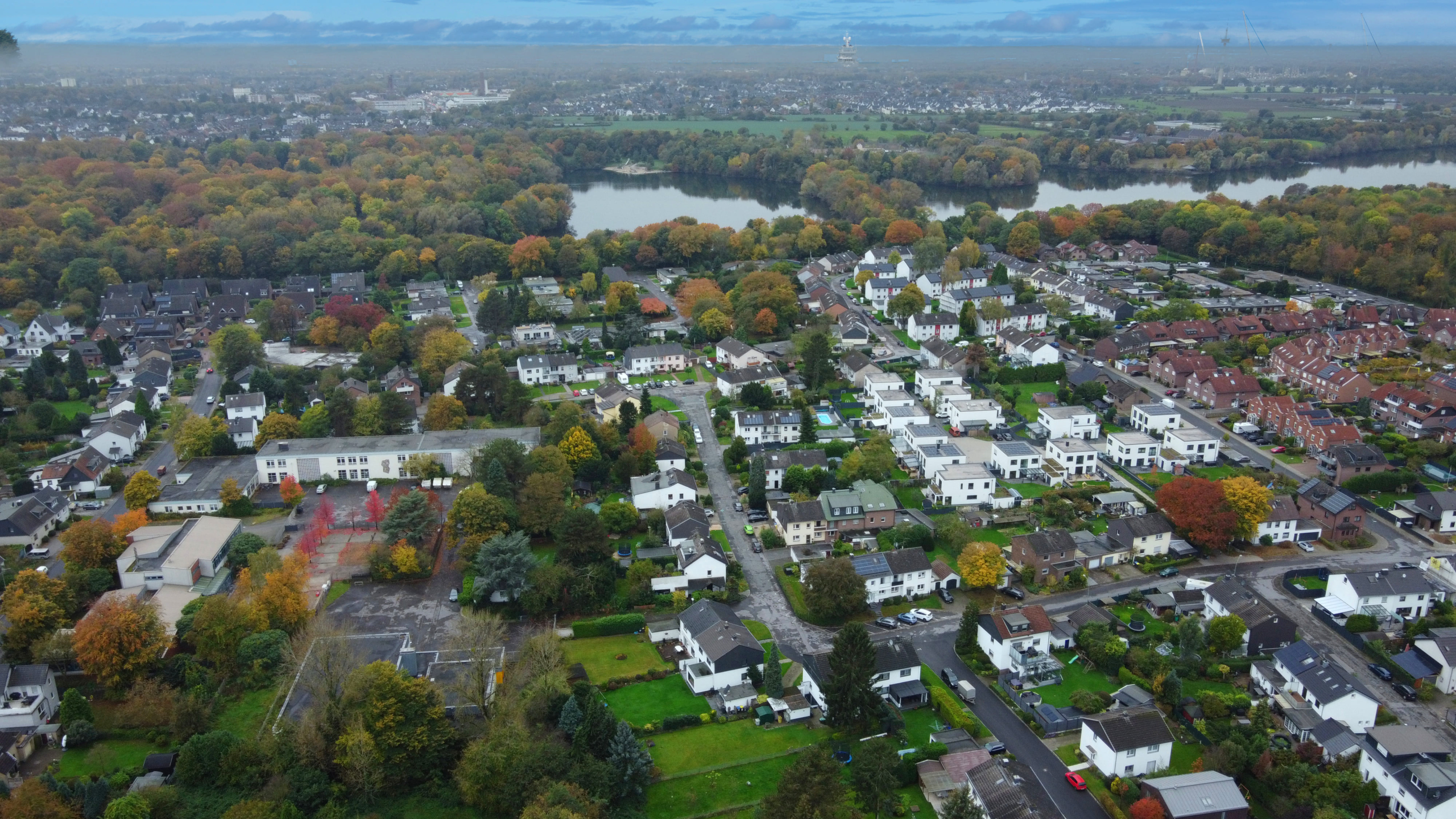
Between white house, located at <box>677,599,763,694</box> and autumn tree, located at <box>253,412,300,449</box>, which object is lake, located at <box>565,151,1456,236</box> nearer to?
autumn tree, located at <box>253,412,300,449</box>

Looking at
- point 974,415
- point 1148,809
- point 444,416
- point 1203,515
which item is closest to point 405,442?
point 444,416

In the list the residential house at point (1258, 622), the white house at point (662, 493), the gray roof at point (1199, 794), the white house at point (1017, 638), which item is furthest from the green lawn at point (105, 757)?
the residential house at point (1258, 622)

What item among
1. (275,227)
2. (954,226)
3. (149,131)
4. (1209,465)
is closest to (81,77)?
(149,131)

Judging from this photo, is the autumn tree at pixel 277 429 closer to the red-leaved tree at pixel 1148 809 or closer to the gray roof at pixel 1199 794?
the red-leaved tree at pixel 1148 809

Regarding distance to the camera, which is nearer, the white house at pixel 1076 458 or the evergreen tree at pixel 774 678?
the evergreen tree at pixel 774 678

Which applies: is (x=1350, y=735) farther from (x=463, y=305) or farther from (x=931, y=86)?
(x=931, y=86)

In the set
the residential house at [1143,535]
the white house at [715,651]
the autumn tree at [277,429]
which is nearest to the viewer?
the white house at [715,651]
